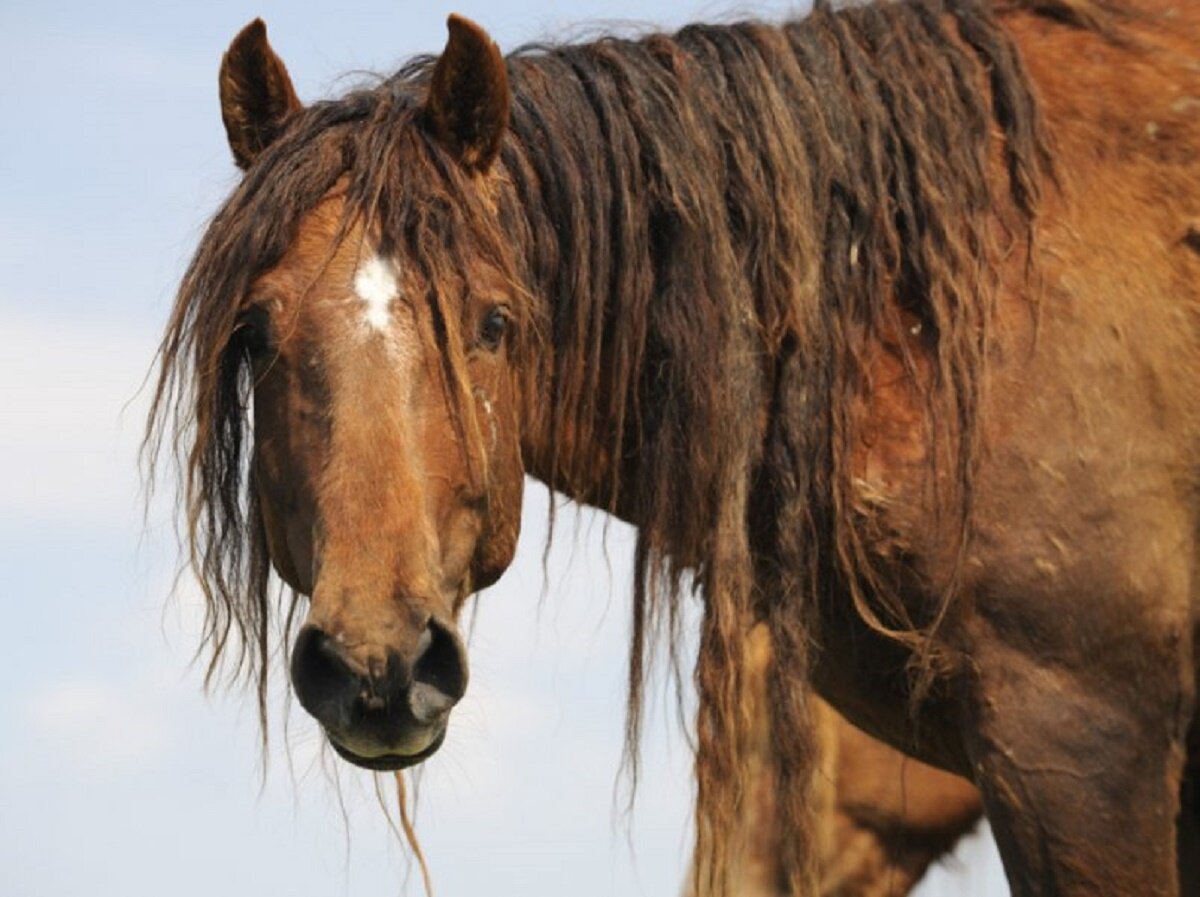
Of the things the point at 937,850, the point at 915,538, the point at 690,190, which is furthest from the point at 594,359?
the point at 937,850

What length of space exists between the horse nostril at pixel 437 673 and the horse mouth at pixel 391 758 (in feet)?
0.27

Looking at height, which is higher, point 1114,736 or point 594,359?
point 594,359

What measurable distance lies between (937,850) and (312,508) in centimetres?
298

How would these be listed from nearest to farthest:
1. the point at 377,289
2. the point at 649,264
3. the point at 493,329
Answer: the point at 377,289 < the point at 493,329 < the point at 649,264

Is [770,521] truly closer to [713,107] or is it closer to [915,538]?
[915,538]

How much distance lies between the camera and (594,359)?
14.4ft

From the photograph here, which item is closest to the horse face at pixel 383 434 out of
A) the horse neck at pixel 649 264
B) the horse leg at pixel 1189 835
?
the horse neck at pixel 649 264

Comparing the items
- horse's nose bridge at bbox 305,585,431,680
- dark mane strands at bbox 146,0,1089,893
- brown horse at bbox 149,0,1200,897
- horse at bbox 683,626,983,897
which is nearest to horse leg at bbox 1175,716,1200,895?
brown horse at bbox 149,0,1200,897

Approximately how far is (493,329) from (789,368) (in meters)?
0.60

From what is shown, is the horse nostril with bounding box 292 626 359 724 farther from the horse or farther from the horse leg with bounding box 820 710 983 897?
the horse leg with bounding box 820 710 983 897

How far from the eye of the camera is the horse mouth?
3756mm

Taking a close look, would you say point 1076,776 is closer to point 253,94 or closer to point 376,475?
point 376,475

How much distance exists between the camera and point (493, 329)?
4121 millimetres

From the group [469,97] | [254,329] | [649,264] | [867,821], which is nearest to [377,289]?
[254,329]
